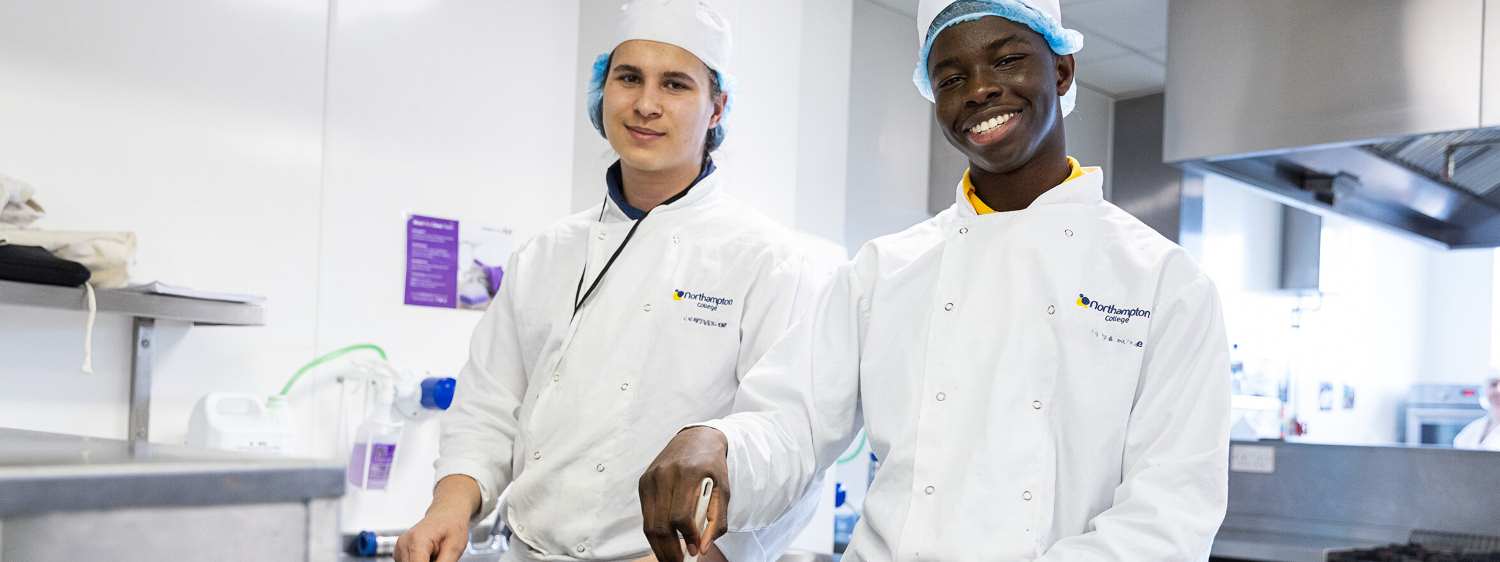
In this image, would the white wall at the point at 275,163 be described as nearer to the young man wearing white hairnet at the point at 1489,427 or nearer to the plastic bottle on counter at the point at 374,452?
the plastic bottle on counter at the point at 374,452

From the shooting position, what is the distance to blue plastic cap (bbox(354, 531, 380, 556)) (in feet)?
8.15

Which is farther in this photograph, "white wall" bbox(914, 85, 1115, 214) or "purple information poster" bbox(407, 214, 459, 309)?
"white wall" bbox(914, 85, 1115, 214)

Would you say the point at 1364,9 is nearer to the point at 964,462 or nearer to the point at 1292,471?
the point at 1292,471

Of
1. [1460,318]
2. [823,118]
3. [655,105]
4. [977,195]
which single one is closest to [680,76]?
[655,105]

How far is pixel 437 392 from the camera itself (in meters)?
2.63

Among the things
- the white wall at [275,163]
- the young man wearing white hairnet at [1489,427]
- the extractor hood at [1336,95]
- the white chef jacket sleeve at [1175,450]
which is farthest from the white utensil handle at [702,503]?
the young man wearing white hairnet at [1489,427]

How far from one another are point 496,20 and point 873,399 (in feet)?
6.22

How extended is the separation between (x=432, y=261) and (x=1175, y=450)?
1.93 m

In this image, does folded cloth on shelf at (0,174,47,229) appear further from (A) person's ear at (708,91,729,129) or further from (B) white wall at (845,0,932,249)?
(B) white wall at (845,0,932,249)

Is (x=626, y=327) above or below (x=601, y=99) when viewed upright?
below

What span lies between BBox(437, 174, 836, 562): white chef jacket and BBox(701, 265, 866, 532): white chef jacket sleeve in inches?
7.5

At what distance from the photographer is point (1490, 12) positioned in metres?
2.66

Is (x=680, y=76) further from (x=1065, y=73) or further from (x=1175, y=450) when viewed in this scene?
(x=1175, y=450)

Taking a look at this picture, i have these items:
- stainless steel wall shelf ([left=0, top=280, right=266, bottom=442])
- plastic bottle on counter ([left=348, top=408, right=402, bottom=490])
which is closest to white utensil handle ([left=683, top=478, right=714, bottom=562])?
stainless steel wall shelf ([left=0, top=280, right=266, bottom=442])
